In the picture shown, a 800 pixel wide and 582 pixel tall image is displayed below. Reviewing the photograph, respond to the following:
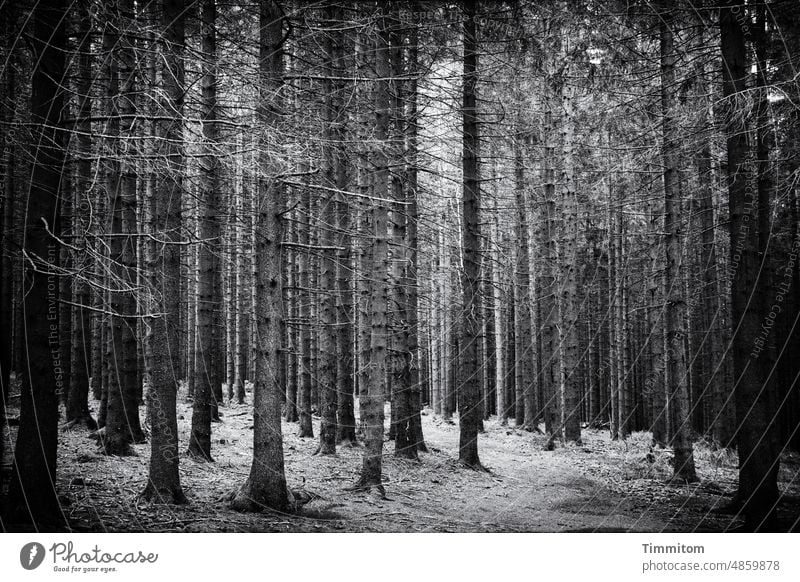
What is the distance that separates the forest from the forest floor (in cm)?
8

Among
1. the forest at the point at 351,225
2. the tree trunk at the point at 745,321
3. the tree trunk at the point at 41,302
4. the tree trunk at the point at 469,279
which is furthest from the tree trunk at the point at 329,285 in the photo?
the tree trunk at the point at 745,321

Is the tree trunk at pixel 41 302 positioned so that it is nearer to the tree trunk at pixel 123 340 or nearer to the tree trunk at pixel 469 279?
the tree trunk at pixel 123 340

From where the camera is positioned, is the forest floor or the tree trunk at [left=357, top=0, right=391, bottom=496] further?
the tree trunk at [left=357, top=0, right=391, bottom=496]

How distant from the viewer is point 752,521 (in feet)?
26.5

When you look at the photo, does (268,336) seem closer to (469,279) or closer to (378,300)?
(378,300)

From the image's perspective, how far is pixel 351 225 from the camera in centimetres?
1589

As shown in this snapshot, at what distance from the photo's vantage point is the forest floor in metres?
8.34

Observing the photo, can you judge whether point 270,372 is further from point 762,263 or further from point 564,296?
point 564,296

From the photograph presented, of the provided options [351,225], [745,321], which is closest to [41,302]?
[351,225]

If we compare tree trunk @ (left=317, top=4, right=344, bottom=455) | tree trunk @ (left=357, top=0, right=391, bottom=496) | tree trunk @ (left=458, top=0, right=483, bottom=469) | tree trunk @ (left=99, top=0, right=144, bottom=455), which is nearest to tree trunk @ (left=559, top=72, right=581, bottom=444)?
tree trunk @ (left=458, top=0, right=483, bottom=469)

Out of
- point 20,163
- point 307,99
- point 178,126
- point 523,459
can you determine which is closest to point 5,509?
point 20,163

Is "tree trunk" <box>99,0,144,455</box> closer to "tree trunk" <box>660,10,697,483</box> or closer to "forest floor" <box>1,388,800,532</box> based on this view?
"forest floor" <box>1,388,800,532</box>

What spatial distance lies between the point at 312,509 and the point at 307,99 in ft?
23.3

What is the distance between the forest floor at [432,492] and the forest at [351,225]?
8cm
